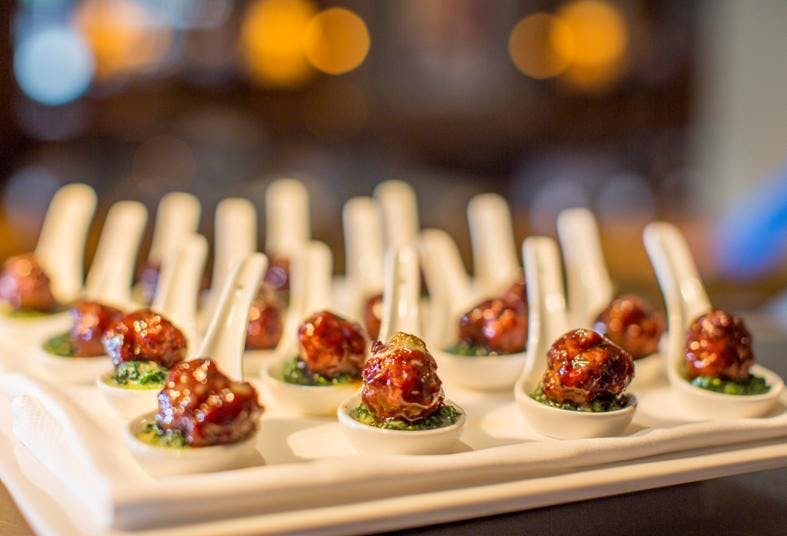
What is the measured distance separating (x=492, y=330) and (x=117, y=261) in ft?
3.64

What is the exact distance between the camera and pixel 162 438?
5.03 ft

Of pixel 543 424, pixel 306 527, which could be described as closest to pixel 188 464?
pixel 306 527

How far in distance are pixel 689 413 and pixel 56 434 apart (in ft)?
3.71

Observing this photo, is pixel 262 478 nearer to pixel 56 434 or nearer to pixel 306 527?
pixel 306 527

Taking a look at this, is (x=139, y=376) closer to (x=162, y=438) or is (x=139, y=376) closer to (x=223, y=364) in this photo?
(x=223, y=364)

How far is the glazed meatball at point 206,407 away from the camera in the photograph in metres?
1.50

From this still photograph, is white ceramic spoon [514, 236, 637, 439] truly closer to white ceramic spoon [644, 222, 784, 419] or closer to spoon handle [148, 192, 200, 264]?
white ceramic spoon [644, 222, 784, 419]

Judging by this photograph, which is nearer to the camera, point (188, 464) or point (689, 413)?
point (188, 464)

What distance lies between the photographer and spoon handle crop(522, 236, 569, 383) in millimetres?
1970

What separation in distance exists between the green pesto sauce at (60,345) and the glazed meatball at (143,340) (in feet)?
0.90

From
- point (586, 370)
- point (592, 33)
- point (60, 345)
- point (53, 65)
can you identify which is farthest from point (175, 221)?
point (592, 33)

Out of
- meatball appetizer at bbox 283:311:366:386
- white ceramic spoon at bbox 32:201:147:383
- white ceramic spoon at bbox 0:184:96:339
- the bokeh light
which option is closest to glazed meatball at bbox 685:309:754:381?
meatball appetizer at bbox 283:311:366:386

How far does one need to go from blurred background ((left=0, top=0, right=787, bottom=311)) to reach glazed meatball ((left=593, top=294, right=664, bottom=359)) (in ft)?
12.5

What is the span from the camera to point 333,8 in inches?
279
